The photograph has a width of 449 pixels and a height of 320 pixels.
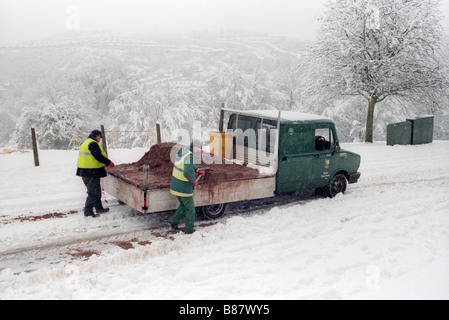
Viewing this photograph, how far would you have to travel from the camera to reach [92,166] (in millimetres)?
7805

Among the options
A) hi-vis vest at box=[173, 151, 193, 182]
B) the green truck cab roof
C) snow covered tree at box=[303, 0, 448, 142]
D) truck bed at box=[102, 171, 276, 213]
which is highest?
snow covered tree at box=[303, 0, 448, 142]

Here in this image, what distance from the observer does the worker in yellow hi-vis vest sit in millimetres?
7727

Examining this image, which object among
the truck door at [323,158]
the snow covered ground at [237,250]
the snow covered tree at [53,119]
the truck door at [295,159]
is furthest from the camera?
the snow covered tree at [53,119]

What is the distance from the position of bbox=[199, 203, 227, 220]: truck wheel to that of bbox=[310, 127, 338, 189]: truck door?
2344 millimetres

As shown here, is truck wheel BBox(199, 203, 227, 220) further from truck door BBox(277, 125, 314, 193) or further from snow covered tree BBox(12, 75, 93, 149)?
snow covered tree BBox(12, 75, 93, 149)

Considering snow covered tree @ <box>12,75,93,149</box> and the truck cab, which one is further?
snow covered tree @ <box>12,75,93,149</box>

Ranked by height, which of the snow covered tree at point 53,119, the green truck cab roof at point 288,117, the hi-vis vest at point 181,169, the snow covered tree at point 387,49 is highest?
the snow covered tree at point 387,49

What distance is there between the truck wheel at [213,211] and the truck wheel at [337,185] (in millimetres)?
3025

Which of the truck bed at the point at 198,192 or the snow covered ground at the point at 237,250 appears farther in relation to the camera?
the truck bed at the point at 198,192

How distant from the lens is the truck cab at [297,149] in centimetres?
836

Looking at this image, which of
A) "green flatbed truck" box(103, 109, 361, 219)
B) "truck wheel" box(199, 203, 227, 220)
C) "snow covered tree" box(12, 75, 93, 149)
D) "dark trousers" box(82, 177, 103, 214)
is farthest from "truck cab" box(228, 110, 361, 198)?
"snow covered tree" box(12, 75, 93, 149)

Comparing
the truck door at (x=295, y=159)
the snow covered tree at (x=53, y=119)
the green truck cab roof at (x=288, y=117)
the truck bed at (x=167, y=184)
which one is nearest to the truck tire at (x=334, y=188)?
the truck door at (x=295, y=159)

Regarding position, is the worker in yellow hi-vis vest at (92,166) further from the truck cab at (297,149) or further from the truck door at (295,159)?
the truck door at (295,159)
